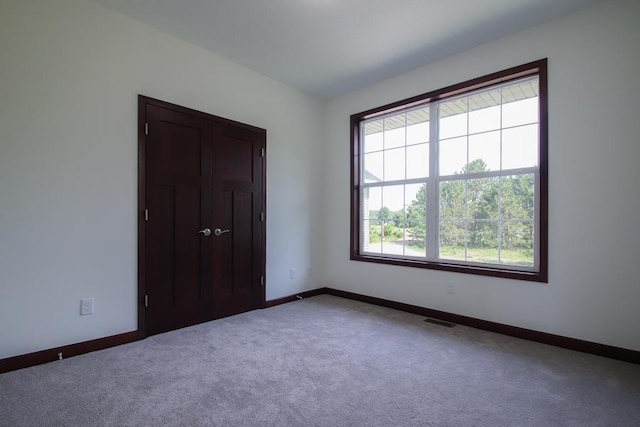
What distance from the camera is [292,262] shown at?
427cm

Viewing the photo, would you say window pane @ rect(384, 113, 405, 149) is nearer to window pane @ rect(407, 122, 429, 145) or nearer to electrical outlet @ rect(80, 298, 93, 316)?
window pane @ rect(407, 122, 429, 145)

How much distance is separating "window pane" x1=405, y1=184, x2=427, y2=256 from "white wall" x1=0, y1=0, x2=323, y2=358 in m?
2.71

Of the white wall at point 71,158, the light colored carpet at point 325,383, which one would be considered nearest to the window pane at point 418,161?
the light colored carpet at point 325,383

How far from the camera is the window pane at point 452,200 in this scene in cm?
345

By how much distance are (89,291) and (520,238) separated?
3.93 metres

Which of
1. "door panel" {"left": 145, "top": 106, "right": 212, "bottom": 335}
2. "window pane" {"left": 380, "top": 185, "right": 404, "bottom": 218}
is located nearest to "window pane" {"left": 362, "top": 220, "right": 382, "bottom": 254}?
"window pane" {"left": 380, "top": 185, "right": 404, "bottom": 218}

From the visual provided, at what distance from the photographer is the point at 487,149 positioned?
3.29 m

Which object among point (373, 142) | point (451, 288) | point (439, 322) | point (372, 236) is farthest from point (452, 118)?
point (439, 322)

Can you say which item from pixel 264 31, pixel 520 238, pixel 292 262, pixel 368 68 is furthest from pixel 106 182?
pixel 520 238

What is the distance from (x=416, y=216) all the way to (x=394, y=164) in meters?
0.75

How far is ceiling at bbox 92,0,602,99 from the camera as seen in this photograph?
103 inches

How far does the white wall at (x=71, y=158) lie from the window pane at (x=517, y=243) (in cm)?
350

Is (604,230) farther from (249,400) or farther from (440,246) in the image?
(249,400)

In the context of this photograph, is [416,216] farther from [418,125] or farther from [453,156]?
[418,125]
